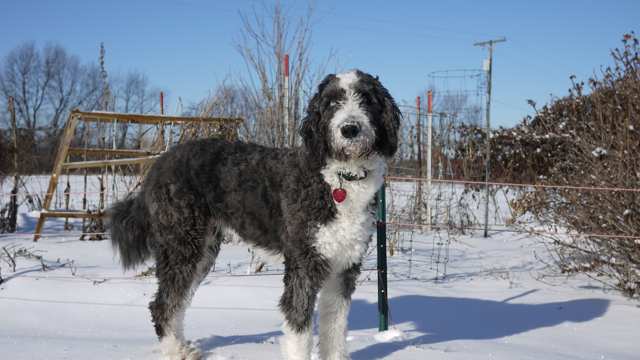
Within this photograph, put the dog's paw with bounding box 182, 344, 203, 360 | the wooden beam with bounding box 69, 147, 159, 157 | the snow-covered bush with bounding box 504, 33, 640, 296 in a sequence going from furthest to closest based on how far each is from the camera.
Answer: the wooden beam with bounding box 69, 147, 159, 157 → the snow-covered bush with bounding box 504, 33, 640, 296 → the dog's paw with bounding box 182, 344, 203, 360

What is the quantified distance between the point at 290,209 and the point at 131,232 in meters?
1.31

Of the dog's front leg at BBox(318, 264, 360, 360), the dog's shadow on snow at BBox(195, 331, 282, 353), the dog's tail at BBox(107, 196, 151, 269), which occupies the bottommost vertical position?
the dog's shadow on snow at BBox(195, 331, 282, 353)

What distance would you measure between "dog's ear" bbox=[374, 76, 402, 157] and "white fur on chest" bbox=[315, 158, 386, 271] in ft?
0.28

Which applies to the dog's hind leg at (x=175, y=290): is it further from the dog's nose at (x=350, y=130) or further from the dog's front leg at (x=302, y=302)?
the dog's nose at (x=350, y=130)

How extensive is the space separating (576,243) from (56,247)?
635cm

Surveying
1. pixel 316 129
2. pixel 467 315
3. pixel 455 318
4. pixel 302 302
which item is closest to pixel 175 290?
pixel 302 302

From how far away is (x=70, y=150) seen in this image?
7.12 m

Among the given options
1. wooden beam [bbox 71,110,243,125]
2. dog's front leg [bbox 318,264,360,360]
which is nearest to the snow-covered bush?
dog's front leg [bbox 318,264,360,360]

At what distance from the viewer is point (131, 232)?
150 inches

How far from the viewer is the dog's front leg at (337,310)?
3.39 metres

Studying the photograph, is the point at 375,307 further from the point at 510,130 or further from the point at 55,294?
the point at 510,130

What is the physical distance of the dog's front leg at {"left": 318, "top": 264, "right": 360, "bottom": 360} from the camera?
339 centimetres

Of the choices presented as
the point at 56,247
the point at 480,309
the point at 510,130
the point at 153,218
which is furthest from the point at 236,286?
the point at 510,130

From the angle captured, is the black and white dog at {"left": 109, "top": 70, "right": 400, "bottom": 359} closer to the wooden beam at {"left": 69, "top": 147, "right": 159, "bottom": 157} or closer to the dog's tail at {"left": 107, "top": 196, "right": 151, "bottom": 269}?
the dog's tail at {"left": 107, "top": 196, "right": 151, "bottom": 269}
